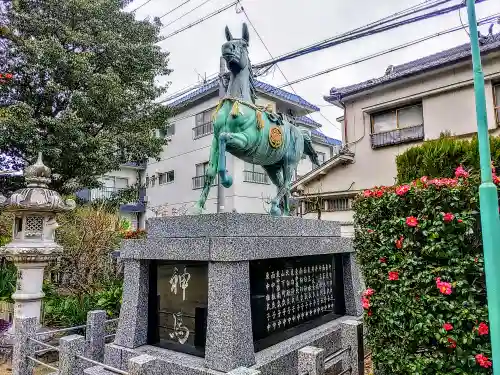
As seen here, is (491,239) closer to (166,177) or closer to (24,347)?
(24,347)

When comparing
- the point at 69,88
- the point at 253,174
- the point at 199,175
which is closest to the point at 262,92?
the point at 253,174

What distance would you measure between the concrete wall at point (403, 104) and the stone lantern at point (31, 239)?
397 inches

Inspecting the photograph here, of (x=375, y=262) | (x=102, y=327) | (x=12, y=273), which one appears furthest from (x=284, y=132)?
(x=12, y=273)

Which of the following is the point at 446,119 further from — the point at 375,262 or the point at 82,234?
the point at 82,234

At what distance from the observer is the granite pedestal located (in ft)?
12.1

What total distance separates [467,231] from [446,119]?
9.46 metres

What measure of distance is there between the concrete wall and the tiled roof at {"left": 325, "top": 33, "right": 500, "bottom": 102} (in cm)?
26

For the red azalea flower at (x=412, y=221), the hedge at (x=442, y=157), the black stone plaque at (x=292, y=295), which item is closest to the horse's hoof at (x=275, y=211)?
the black stone plaque at (x=292, y=295)

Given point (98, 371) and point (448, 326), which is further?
point (98, 371)

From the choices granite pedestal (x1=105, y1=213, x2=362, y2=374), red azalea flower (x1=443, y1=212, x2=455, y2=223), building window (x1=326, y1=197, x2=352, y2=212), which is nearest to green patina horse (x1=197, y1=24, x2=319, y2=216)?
granite pedestal (x1=105, y1=213, x2=362, y2=374)

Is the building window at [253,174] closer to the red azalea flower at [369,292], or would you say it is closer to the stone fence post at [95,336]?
the stone fence post at [95,336]

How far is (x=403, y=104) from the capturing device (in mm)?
12125

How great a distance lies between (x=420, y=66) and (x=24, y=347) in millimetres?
12788

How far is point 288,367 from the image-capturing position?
4.13 metres
